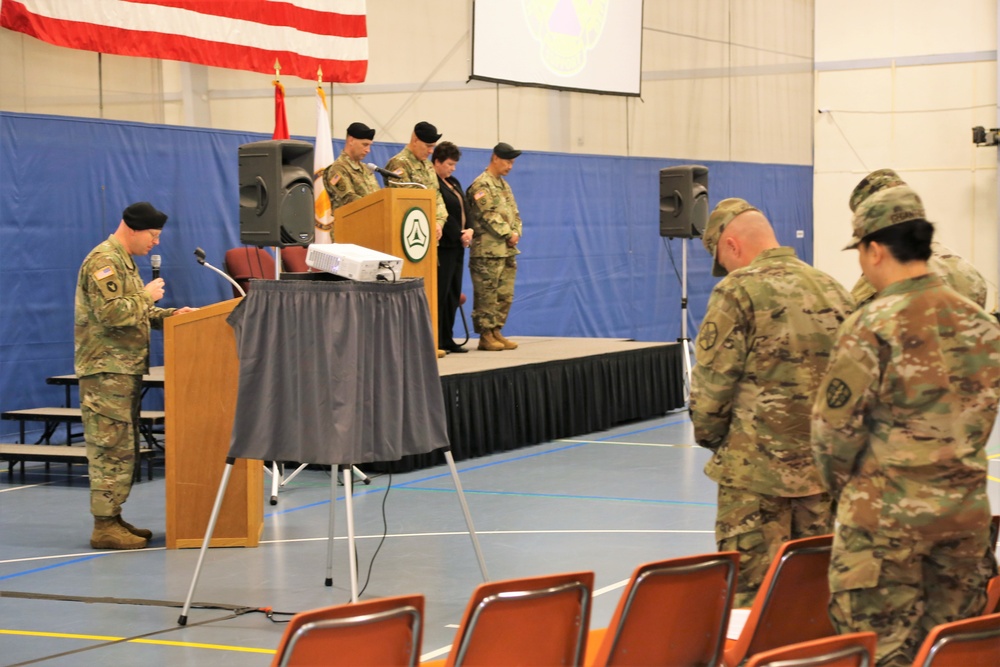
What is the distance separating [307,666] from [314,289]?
7.92 feet

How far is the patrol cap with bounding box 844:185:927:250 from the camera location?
307cm

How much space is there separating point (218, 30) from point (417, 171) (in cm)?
217

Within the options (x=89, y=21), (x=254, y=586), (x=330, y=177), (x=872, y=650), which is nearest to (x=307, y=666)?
(x=872, y=650)

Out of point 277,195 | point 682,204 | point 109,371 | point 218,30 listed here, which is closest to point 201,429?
point 109,371

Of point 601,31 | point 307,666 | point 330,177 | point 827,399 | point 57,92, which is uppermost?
point 601,31

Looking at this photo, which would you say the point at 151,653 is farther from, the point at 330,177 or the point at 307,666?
the point at 330,177

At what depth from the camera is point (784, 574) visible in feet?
10.7

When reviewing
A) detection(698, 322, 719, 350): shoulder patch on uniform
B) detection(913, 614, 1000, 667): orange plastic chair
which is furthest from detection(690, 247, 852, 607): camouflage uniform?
detection(913, 614, 1000, 667): orange plastic chair

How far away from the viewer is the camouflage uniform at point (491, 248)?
1086cm

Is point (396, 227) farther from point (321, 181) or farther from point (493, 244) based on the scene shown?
point (493, 244)

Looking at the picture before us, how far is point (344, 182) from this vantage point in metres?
9.73

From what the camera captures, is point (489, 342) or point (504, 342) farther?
point (504, 342)

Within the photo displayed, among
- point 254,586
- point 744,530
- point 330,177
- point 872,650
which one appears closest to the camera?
point 872,650

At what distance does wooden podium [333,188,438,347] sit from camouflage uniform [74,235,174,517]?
2.32 metres
